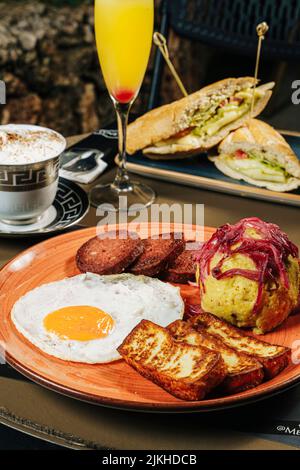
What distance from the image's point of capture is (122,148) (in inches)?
81.8

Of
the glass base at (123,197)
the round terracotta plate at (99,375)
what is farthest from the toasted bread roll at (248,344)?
the glass base at (123,197)

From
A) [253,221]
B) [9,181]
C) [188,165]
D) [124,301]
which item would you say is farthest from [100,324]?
[188,165]

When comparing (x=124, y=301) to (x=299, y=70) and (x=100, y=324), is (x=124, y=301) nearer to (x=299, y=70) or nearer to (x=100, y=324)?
(x=100, y=324)

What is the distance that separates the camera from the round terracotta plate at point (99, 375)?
1.10 m

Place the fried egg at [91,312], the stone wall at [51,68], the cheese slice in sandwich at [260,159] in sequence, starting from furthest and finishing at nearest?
the stone wall at [51,68] → the cheese slice in sandwich at [260,159] → the fried egg at [91,312]

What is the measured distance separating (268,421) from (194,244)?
0.55 meters

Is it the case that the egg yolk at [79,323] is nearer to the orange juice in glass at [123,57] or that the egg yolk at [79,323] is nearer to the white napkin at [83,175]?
the orange juice in glass at [123,57]

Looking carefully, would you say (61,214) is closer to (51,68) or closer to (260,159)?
(260,159)

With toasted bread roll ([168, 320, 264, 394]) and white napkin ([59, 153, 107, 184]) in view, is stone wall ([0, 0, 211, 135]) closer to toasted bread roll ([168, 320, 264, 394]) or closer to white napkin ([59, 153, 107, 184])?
white napkin ([59, 153, 107, 184])

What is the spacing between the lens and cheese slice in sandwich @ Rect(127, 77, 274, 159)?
7.34ft

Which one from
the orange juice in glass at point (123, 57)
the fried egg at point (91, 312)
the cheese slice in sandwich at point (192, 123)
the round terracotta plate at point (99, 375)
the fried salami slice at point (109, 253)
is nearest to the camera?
the round terracotta plate at point (99, 375)

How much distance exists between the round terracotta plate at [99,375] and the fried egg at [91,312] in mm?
23

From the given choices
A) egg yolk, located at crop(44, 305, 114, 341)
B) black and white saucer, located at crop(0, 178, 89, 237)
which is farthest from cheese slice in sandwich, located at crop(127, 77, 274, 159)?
egg yolk, located at crop(44, 305, 114, 341)

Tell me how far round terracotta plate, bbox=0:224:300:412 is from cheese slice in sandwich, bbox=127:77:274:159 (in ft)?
2.79
